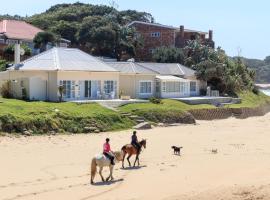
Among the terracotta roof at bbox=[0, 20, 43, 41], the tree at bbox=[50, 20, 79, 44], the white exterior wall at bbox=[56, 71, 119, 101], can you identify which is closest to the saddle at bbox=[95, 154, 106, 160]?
the white exterior wall at bbox=[56, 71, 119, 101]

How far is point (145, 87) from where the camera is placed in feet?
170

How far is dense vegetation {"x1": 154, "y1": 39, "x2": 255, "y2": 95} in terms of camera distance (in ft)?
198

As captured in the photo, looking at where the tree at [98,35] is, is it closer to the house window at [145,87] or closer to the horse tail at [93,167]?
the house window at [145,87]

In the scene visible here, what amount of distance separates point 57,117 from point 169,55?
36907mm

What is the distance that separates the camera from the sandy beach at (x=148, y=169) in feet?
59.3

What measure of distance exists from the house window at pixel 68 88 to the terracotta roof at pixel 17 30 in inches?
1085

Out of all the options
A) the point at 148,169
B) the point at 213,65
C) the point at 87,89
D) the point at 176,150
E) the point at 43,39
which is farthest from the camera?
the point at 43,39

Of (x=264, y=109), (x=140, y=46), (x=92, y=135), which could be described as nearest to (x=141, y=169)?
(x=92, y=135)

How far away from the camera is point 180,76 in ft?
190

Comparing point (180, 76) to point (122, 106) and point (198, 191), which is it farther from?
point (198, 191)

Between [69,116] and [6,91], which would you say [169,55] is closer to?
[6,91]

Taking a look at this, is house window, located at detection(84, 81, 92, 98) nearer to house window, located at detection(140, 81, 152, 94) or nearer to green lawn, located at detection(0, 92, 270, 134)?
green lawn, located at detection(0, 92, 270, 134)

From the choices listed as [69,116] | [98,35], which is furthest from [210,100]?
[98,35]

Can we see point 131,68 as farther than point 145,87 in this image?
No
